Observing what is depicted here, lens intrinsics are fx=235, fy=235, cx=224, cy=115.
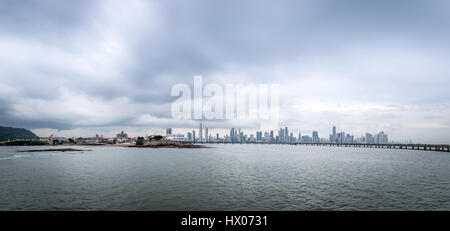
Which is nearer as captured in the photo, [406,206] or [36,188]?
[406,206]
